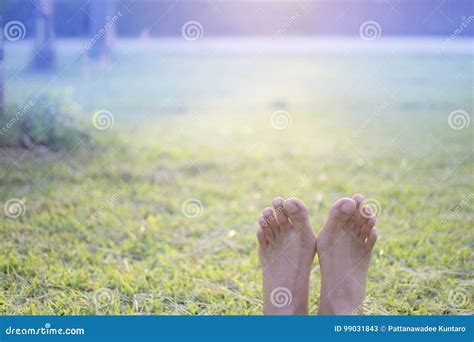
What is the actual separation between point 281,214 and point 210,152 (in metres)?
1.79

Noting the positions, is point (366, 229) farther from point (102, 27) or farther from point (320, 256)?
point (102, 27)

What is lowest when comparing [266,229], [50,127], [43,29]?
[266,229]

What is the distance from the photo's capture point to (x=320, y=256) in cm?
183

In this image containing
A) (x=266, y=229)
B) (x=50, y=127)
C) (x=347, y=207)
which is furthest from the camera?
(x=50, y=127)

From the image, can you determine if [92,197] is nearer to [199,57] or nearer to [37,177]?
[37,177]

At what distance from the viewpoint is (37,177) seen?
2881 millimetres

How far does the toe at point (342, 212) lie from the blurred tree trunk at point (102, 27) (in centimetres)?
252

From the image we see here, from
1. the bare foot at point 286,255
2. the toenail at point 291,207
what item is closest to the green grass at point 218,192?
the bare foot at point 286,255

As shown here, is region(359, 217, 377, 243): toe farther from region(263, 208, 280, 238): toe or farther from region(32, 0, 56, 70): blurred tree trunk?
region(32, 0, 56, 70): blurred tree trunk

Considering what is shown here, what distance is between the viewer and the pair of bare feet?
1771 millimetres

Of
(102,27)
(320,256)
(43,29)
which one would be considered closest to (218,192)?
(320,256)

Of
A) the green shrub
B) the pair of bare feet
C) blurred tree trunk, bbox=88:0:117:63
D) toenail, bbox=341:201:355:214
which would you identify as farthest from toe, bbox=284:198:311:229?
blurred tree trunk, bbox=88:0:117:63

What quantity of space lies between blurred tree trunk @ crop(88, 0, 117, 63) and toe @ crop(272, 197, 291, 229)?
240 centimetres

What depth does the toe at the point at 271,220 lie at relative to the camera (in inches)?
73.3
